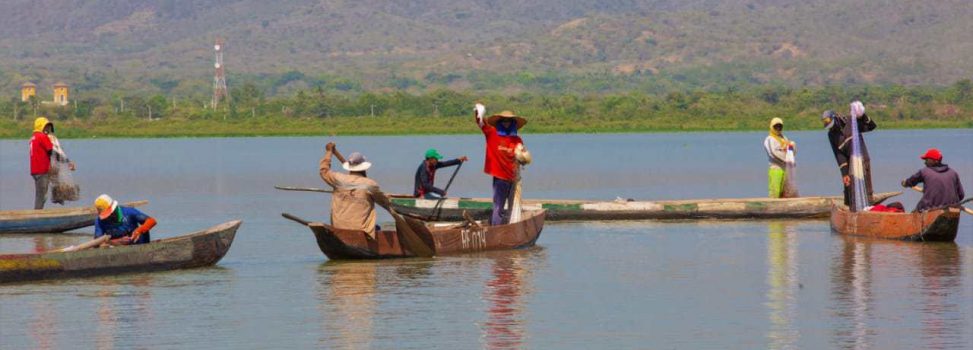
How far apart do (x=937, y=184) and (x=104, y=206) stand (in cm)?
1012

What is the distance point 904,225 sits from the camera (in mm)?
22234

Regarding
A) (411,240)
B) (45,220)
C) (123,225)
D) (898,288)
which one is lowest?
(898,288)

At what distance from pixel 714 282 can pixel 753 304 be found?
1.88m

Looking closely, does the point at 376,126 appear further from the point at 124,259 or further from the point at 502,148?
the point at 124,259

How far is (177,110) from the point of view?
347ft

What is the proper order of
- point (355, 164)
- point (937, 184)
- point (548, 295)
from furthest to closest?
1. point (937, 184)
2. point (355, 164)
3. point (548, 295)

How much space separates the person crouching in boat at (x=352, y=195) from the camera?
19781 mm

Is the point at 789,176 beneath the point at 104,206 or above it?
beneath

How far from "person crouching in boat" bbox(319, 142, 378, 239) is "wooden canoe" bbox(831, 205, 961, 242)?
22.8ft

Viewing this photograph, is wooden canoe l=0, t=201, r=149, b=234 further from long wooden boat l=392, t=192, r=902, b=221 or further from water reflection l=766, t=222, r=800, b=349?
water reflection l=766, t=222, r=800, b=349

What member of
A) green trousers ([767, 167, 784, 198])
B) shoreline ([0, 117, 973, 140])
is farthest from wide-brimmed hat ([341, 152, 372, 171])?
shoreline ([0, 117, 973, 140])

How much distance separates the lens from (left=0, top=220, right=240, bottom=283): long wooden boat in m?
18.4

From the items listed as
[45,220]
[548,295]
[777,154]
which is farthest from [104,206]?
[777,154]

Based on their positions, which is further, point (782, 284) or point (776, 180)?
point (776, 180)
